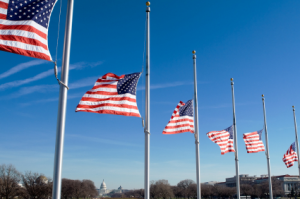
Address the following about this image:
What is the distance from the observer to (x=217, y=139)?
1251 inches

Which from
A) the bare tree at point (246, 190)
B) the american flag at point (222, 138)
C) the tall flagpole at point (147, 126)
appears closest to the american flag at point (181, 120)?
the tall flagpole at point (147, 126)

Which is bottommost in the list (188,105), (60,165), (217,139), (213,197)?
(213,197)

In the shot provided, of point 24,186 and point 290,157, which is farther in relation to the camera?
point 24,186

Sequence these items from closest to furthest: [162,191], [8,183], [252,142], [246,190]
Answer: [252,142] → [8,183] → [246,190] → [162,191]

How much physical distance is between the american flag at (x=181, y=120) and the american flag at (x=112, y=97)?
6.81 metres

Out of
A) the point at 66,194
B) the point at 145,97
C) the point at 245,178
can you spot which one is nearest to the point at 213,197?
the point at 245,178

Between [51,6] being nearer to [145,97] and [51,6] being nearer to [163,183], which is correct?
[145,97]

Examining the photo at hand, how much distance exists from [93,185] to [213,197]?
70.1 metres

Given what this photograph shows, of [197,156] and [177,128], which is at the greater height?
[177,128]

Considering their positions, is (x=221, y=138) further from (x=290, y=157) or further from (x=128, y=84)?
(x=290, y=157)

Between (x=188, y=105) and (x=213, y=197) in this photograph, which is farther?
(x=213, y=197)

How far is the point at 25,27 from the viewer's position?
12.2 meters

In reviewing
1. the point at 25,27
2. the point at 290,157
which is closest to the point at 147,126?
the point at 25,27

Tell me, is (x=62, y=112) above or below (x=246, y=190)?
above
